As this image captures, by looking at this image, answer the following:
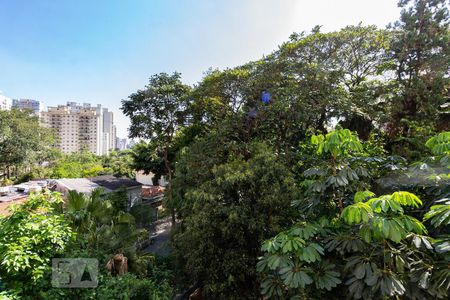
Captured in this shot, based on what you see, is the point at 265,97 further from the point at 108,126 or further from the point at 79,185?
the point at 108,126

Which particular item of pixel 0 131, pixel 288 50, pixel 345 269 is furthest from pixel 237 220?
pixel 0 131

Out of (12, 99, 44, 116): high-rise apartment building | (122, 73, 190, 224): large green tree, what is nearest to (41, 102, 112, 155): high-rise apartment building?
(12, 99, 44, 116): high-rise apartment building

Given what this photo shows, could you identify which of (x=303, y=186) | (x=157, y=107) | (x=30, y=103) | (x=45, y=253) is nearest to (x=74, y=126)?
(x=30, y=103)

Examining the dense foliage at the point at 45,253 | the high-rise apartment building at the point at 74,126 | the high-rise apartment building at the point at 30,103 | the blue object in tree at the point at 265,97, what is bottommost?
the dense foliage at the point at 45,253

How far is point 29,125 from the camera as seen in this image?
1120 inches

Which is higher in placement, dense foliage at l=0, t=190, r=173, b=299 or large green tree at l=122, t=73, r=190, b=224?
large green tree at l=122, t=73, r=190, b=224

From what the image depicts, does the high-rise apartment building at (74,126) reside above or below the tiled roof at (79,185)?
above

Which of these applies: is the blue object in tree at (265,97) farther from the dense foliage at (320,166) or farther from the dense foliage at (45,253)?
the dense foliage at (45,253)

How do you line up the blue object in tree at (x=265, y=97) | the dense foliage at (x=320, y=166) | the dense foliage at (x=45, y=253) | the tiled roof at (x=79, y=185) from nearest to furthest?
the dense foliage at (x=320, y=166) → the dense foliage at (x=45, y=253) → the blue object in tree at (x=265, y=97) → the tiled roof at (x=79, y=185)

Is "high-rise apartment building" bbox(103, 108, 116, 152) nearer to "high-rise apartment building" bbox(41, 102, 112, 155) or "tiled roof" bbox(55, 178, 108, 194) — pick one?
"high-rise apartment building" bbox(41, 102, 112, 155)

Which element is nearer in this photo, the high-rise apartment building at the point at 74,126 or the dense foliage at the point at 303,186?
the dense foliage at the point at 303,186

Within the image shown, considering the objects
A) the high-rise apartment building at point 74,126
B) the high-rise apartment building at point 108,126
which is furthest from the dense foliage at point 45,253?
the high-rise apartment building at point 108,126

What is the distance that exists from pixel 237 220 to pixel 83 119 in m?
72.3

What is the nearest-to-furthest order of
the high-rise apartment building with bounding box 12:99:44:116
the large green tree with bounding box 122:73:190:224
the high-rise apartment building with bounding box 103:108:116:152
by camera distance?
the large green tree with bounding box 122:73:190:224
the high-rise apartment building with bounding box 12:99:44:116
the high-rise apartment building with bounding box 103:108:116:152
